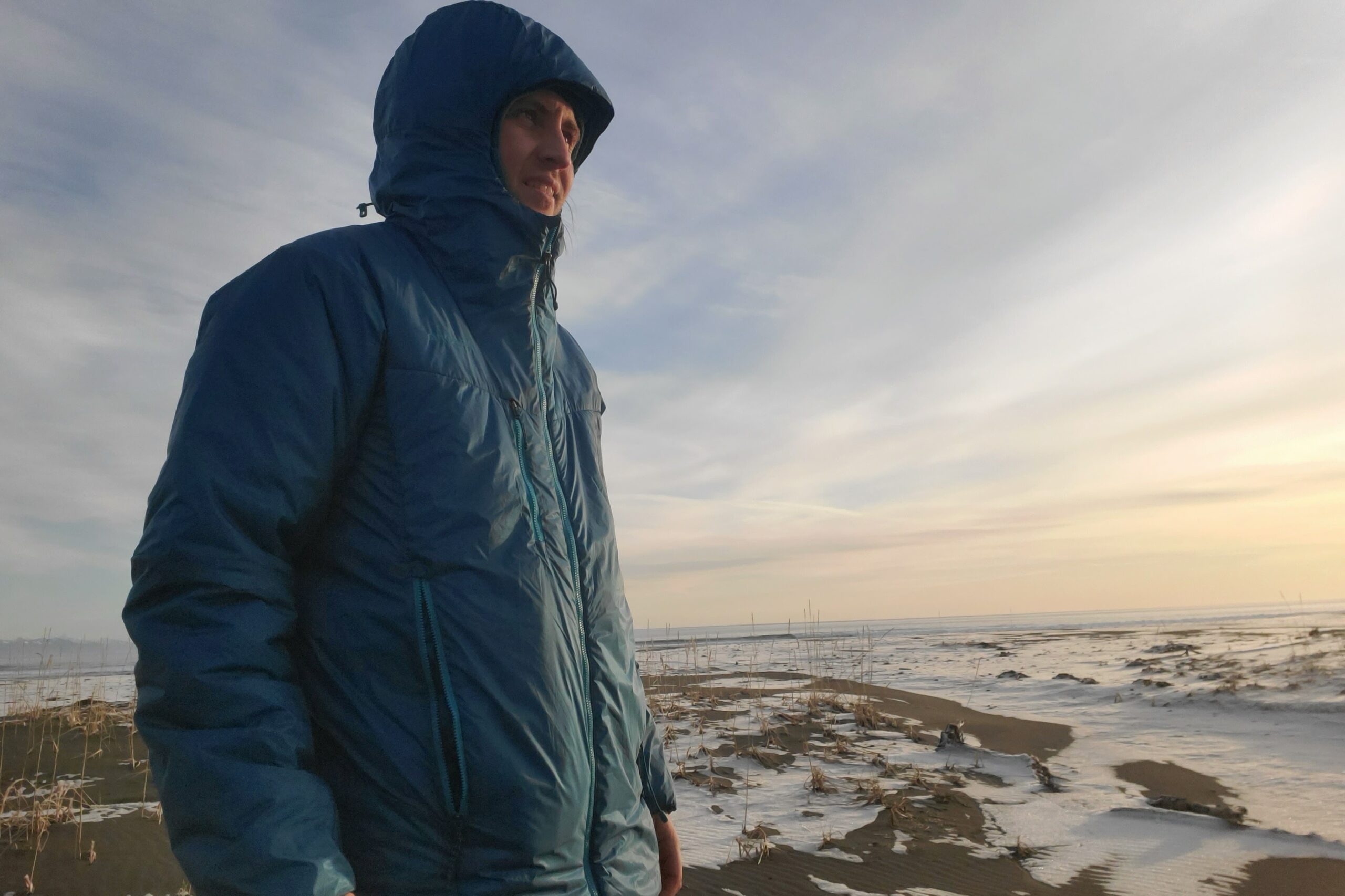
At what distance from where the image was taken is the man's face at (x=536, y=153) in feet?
5.77

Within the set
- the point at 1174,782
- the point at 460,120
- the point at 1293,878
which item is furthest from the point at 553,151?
the point at 1174,782

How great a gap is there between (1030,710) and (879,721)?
2750 mm

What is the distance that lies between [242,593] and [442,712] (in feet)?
1.18

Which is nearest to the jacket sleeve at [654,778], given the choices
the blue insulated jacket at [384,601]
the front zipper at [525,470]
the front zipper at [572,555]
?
the blue insulated jacket at [384,601]

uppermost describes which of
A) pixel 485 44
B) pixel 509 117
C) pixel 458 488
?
pixel 485 44

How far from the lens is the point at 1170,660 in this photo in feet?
41.7

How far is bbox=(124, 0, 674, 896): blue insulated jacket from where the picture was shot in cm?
108

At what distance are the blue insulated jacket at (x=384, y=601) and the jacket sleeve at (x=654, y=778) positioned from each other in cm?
25

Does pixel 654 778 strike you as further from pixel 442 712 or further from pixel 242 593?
pixel 242 593

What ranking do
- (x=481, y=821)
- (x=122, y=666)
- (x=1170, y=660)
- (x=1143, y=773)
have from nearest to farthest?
(x=481, y=821), (x=1143, y=773), (x=1170, y=660), (x=122, y=666)

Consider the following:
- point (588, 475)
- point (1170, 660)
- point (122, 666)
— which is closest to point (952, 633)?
point (1170, 660)

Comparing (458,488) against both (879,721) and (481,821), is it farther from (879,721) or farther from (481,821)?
(879,721)

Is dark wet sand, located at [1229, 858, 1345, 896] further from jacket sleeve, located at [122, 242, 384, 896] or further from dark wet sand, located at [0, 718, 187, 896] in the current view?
dark wet sand, located at [0, 718, 187, 896]

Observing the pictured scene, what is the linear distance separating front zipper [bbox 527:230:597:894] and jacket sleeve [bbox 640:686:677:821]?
422mm
